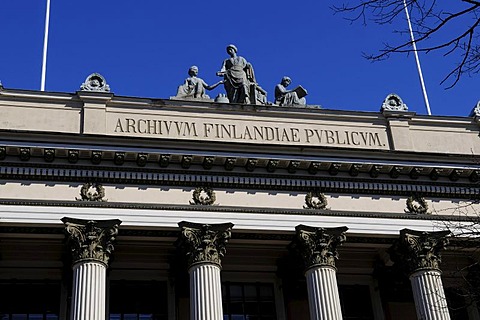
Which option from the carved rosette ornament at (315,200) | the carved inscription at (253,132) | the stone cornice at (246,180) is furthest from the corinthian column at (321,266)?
the carved inscription at (253,132)

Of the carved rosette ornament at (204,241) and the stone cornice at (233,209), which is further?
the carved rosette ornament at (204,241)

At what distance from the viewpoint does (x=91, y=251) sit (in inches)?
890

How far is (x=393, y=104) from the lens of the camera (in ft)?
95.8

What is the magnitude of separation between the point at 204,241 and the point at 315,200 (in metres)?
4.18

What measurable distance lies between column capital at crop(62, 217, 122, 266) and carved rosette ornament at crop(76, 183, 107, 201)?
860 mm

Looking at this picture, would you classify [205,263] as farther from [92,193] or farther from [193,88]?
[193,88]

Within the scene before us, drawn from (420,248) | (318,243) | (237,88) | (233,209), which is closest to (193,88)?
(237,88)

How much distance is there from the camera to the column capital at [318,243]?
24266 mm

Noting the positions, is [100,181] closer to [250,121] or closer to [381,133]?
[250,121]

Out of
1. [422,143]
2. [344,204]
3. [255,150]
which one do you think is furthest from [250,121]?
[422,143]

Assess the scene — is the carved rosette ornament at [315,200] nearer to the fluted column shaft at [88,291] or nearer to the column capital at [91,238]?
the column capital at [91,238]

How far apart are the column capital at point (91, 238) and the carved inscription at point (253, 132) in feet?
13.2

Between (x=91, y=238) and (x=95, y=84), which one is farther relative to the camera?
(x=95, y=84)

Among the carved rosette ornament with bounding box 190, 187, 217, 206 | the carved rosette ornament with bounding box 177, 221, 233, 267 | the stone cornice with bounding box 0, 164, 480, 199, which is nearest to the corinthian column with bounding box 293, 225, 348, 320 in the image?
the stone cornice with bounding box 0, 164, 480, 199
